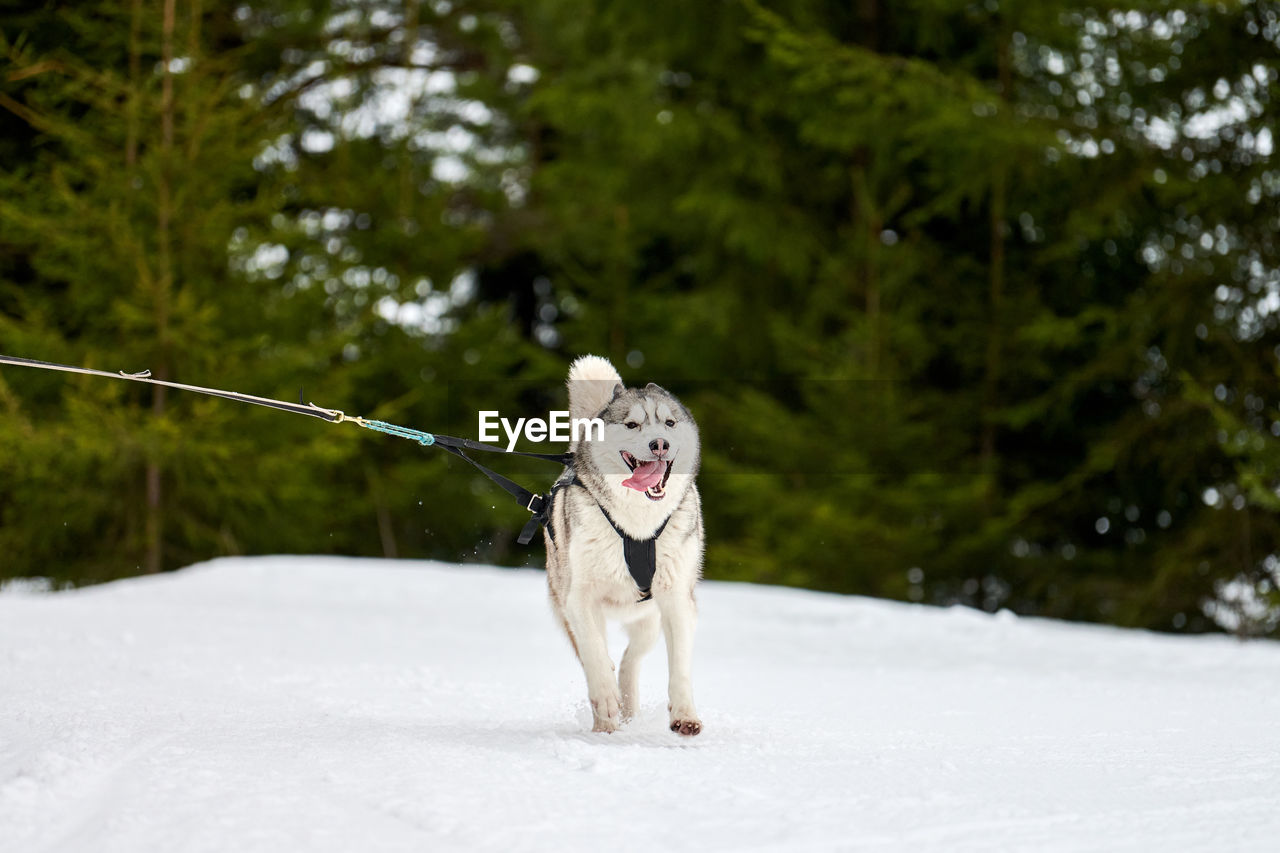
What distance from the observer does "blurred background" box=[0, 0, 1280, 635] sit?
1192cm

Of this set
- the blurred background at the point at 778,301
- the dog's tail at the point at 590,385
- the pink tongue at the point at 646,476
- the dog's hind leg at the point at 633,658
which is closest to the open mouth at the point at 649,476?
the pink tongue at the point at 646,476

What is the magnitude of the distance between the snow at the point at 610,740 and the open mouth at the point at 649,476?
2.88 ft

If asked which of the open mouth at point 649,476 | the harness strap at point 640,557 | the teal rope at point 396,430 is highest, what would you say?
the teal rope at point 396,430

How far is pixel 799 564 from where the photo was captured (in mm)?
14055

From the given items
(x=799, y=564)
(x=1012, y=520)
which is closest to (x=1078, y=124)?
(x=1012, y=520)

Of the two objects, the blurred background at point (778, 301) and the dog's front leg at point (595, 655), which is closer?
the dog's front leg at point (595, 655)

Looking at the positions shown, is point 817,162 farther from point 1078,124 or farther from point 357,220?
point 357,220

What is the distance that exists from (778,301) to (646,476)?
12001mm

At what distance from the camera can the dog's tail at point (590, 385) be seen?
4.68m

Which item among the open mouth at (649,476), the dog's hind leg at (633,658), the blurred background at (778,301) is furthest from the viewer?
the blurred background at (778,301)

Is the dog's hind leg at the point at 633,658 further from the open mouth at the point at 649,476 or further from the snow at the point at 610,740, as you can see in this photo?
the open mouth at the point at 649,476

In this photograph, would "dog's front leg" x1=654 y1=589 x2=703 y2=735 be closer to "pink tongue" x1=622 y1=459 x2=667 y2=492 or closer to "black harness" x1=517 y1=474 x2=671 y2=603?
"black harness" x1=517 y1=474 x2=671 y2=603

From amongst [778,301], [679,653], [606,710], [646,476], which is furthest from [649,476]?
[778,301]

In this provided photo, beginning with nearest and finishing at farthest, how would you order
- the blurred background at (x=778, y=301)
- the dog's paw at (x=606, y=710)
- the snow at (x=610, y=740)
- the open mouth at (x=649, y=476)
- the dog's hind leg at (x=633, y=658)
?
the snow at (x=610, y=740) → the open mouth at (x=649, y=476) → the dog's paw at (x=606, y=710) → the dog's hind leg at (x=633, y=658) → the blurred background at (x=778, y=301)
